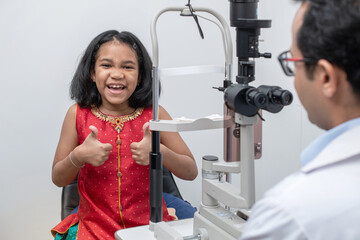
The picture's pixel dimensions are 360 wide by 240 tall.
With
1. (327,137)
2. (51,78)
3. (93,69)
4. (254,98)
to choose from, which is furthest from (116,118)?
(327,137)

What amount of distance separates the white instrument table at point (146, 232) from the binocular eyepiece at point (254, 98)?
0.49 meters

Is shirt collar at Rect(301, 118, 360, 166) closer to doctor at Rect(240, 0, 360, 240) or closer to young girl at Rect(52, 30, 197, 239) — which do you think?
doctor at Rect(240, 0, 360, 240)

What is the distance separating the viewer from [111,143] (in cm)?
173

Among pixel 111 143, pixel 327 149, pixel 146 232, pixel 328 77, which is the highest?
pixel 328 77

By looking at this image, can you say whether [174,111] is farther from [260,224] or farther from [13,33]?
[260,224]

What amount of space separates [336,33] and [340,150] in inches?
7.3

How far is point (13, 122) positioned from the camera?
224cm

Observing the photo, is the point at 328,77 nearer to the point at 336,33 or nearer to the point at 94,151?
the point at 336,33

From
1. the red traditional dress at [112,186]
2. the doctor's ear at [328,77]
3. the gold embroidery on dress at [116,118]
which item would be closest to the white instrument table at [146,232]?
→ the red traditional dress at [112,186]

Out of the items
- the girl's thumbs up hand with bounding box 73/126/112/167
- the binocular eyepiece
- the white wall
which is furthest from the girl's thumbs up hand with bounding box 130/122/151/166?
the white wall

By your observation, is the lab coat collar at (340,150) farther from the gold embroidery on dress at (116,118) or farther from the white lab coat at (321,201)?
the gold embroidery on dress at (116,118)

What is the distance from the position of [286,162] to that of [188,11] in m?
1.50

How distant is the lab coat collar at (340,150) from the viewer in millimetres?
767

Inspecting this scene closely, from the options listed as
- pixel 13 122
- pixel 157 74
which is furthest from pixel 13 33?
pixel 157 74
